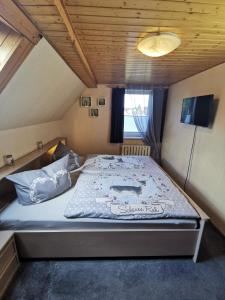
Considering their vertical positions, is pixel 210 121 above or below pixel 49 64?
below

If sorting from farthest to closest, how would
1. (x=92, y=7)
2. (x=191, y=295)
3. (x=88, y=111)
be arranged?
(x=88, y=111)
(x=191, y=295)
(x=92, y=7)

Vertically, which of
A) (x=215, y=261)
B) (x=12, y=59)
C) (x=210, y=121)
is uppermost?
(x=12, y=59)

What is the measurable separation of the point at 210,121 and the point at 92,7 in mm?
2072

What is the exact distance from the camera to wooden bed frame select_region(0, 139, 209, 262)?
5.35 feet

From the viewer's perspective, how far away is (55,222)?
162 centimetres

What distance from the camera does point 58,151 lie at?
116 inches

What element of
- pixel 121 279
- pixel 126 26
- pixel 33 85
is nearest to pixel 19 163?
pixel 33 85

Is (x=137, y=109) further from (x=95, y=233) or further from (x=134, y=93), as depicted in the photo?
(x=95, y=233)

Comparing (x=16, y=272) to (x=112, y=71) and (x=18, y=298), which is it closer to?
(x=18, y=298)

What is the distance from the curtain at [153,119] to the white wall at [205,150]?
446 millimetres

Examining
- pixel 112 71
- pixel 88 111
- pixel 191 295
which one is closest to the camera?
pixel 191 295

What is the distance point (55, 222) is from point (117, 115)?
119 inches


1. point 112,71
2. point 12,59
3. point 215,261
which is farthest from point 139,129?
point 12,59

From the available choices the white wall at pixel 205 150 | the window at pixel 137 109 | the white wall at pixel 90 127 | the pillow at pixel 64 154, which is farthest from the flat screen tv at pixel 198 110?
the pillow at pixel 64 154
